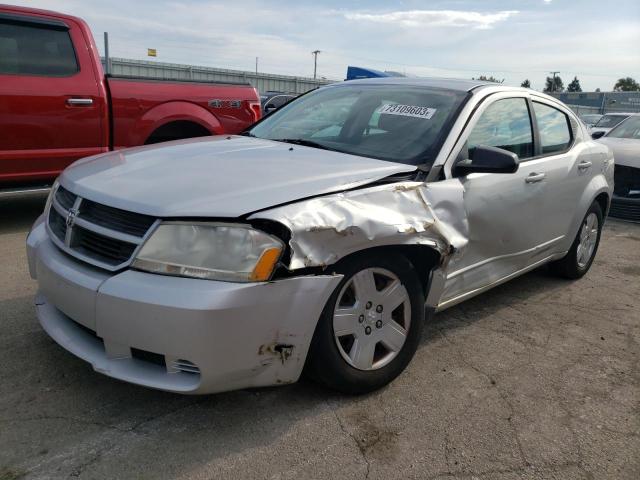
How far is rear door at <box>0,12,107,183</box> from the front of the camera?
5.19 meters

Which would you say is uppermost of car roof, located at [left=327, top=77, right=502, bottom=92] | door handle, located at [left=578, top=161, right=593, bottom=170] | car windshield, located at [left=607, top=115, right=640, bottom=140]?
car roof, located at [left=327, top=77, right=502, bottom=92]

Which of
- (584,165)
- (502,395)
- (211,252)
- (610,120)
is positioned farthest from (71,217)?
(610,120)

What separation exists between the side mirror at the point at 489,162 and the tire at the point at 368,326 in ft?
2.36

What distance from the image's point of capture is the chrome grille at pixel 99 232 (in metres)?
2.35

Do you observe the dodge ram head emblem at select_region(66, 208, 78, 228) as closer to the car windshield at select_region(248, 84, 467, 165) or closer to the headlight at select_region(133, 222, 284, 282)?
the headlight at select_region(133, 222, 284, 282)

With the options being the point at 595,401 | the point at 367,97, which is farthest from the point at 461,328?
the point at 367,97

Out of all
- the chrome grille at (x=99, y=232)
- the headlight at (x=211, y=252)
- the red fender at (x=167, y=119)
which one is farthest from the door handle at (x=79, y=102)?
the headlight at (x=211, y=252)

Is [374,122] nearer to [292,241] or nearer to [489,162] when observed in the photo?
[489,162]

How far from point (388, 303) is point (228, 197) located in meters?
0.99

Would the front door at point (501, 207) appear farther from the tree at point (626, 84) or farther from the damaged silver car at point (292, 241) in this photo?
the tree at point (626, 84)

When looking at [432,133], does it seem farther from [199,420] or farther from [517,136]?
[199,420]

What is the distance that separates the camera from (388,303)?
2805mm

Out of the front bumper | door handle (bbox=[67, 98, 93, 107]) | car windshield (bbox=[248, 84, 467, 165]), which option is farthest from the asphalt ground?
door handle (bbox=[67, 98, 93, 107])

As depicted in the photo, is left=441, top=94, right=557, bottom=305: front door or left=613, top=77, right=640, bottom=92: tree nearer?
left=441, top=94, right=557, bottom=305: front door
